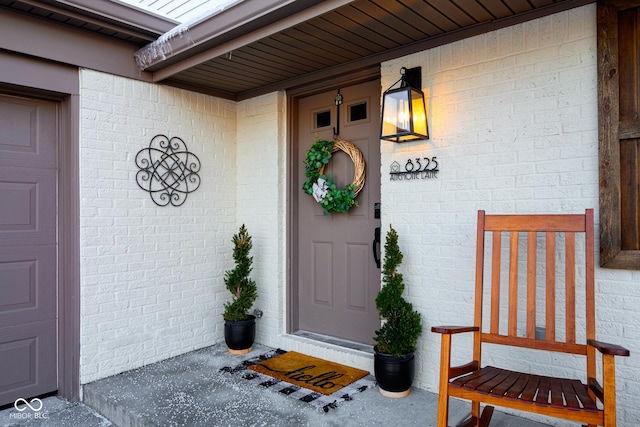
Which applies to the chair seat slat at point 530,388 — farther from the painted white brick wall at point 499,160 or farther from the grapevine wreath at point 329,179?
the grapevine wreath at point 329,179

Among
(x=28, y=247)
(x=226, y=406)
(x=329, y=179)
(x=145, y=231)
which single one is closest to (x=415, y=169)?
(x=329, y=179)

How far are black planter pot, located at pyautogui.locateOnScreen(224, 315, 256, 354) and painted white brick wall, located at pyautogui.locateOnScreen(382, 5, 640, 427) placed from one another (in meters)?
1.34

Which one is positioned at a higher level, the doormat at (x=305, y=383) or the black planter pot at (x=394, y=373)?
the black planter pot at (x=394, y=373)

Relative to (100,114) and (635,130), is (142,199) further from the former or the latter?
(635,130)

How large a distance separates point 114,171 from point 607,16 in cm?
306

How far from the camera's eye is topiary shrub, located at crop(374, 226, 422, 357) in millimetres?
2611

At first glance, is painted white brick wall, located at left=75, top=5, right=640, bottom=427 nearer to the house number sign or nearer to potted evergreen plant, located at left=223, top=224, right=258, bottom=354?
the house number sign

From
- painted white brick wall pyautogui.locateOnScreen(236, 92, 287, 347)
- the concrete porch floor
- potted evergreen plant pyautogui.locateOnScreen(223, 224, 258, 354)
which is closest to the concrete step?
the concrete porch floor

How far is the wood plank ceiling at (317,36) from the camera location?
234 centimetres

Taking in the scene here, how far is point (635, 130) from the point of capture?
2.07m

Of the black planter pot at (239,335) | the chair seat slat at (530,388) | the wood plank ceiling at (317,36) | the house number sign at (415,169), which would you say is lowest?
the black planter pot at (239,335)

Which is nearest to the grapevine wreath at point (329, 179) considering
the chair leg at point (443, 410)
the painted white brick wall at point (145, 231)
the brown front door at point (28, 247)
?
the painted white brick wall at point (145, 231)

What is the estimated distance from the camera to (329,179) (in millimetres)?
3395

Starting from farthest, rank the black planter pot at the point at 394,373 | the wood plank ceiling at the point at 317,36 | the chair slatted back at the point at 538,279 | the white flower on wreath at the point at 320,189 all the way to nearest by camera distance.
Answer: the white flower on wreath at the point at 320,189
the black planter pot at the point at 394,373
the wood plank ceiling at the point at 317,36
the chair slatted back at the point at 538,279
